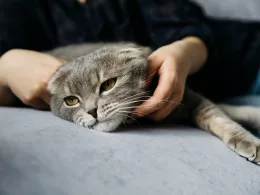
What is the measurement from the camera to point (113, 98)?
0.89 metres

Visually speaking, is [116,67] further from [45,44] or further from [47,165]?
[45,44]

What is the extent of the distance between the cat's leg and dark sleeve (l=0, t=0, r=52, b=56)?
676 millimetres

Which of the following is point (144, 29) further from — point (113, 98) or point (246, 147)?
point (246, 147)

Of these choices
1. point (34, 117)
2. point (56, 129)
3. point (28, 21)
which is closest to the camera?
point (56, 129)

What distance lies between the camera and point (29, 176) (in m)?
0.56

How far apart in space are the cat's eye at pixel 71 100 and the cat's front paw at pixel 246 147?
429mm

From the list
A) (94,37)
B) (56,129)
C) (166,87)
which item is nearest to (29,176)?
(56,129)

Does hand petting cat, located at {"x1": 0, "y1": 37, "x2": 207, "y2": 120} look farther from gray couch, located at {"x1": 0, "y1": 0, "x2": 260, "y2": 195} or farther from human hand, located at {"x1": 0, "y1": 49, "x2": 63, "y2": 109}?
gray couch, located at {"x1": 0, "y1": 0, "x2": 260, "y2": 195}

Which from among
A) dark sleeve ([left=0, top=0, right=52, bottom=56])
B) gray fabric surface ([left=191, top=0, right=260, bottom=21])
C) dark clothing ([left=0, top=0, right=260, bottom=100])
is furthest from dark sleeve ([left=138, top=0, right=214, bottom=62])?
dark sleeve ([left=0, top=0, right=52, bottom=56])

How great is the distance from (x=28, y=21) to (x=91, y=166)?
92 cm

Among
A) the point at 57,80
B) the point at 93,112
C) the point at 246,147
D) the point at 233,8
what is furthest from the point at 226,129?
the point at 233,8

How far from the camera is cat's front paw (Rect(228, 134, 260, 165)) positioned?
2.63 ft

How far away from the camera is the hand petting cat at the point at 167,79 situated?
0.89 meters

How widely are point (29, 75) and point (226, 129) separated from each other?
59cm
